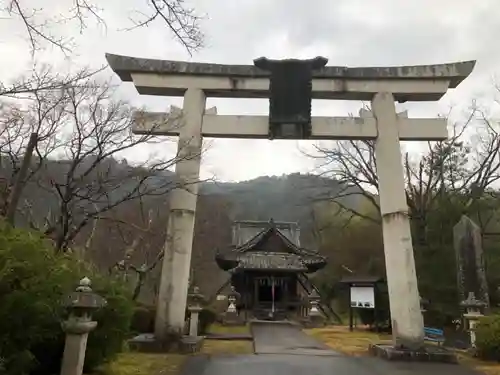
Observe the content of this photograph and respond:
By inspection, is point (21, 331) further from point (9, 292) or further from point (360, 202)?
point (360, 202)

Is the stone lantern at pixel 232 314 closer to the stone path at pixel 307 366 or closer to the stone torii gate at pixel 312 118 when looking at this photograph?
the stone path at pixel 307 366

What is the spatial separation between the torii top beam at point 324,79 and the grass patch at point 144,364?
649 cm

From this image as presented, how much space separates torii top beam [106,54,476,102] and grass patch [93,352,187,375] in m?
6.49

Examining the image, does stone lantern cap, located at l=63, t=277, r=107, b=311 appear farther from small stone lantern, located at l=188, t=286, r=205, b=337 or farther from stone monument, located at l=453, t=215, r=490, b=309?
stone monument, located at l=453, t=215, r=490, b=309

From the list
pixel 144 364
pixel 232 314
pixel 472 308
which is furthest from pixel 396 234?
pixel 232 314

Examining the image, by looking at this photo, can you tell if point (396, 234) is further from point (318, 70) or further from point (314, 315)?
point (314, 315)

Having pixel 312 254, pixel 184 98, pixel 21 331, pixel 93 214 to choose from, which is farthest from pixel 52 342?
pixel 312 254

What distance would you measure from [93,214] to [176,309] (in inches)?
124

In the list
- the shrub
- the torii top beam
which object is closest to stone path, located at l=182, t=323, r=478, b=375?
the shrub

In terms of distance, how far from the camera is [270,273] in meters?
28.2

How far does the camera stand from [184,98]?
11.8 metres

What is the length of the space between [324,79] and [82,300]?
8.46 meters

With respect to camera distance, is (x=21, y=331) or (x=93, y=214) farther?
(x=93, y=214)

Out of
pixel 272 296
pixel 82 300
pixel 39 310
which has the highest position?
pixel 272 296
